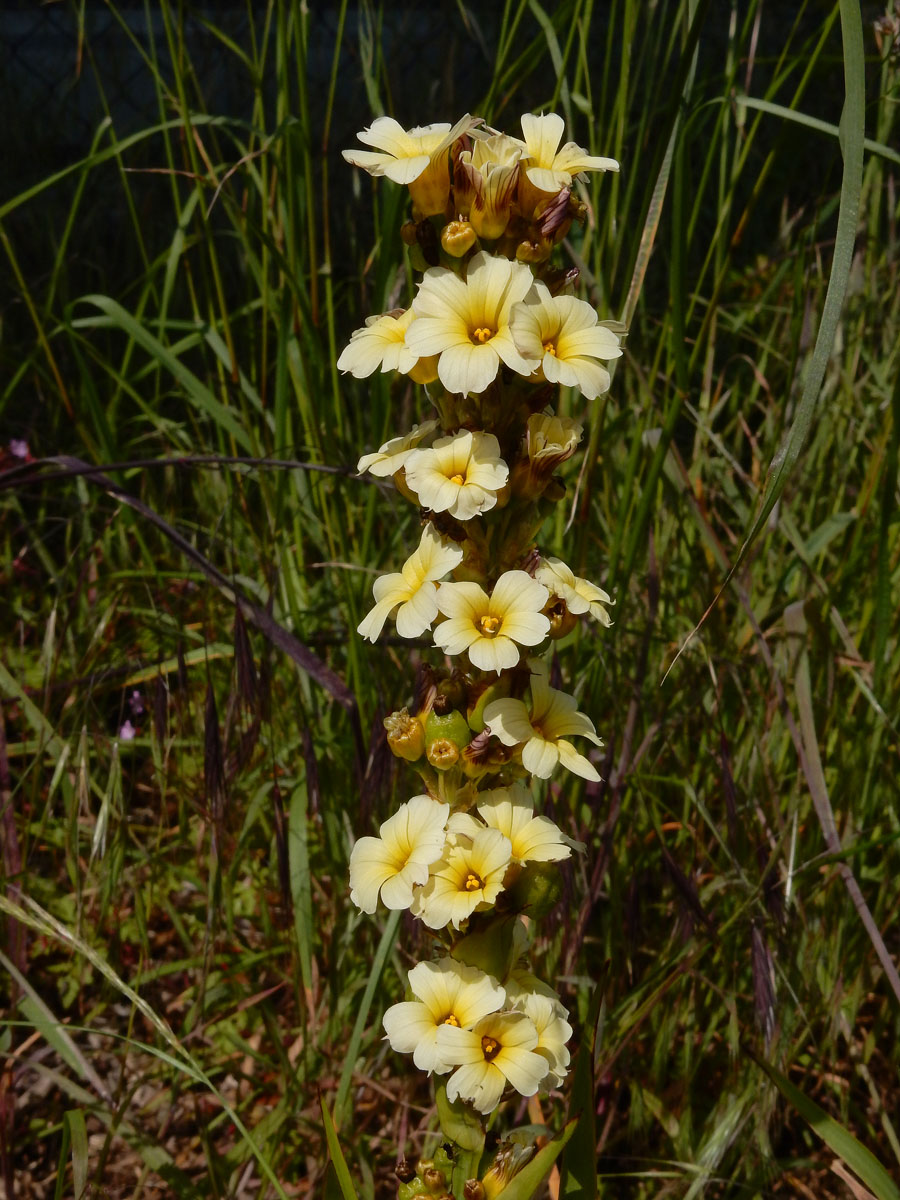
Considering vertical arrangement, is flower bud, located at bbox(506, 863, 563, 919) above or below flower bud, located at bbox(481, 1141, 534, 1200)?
above

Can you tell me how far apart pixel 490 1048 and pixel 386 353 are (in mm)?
688

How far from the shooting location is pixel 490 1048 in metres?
1.09

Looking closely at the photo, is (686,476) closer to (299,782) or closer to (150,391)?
(299,782)

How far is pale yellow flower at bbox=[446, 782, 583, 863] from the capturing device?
107 cm

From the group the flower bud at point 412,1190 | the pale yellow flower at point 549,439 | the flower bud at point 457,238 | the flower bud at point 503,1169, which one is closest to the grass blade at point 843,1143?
the flower bud at point 503,1169

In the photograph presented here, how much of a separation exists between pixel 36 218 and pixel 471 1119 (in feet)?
14.4

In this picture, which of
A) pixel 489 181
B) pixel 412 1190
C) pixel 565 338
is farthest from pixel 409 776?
pixel 489 181

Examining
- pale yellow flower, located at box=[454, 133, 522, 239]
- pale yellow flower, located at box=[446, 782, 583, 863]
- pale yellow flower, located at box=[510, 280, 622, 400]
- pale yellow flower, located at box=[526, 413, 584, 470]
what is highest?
pale yellow flower, located at box=[454, 133, 522, 239]

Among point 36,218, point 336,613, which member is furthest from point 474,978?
point 36,218

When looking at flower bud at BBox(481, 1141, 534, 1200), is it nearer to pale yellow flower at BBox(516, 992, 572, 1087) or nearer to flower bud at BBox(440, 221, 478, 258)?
pale yellow flower at BBox(516, 992, 572, 1087)

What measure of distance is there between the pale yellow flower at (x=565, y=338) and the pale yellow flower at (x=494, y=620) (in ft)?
0.63

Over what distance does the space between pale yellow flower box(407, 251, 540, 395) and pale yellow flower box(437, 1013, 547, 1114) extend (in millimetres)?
602

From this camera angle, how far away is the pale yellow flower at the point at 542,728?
3.48 feet

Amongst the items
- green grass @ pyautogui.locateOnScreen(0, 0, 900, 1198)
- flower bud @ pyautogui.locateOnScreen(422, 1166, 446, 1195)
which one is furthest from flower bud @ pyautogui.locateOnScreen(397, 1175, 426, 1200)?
green grass @ pyautogui.locateOnScreen(0, 0, 900, 1198)
